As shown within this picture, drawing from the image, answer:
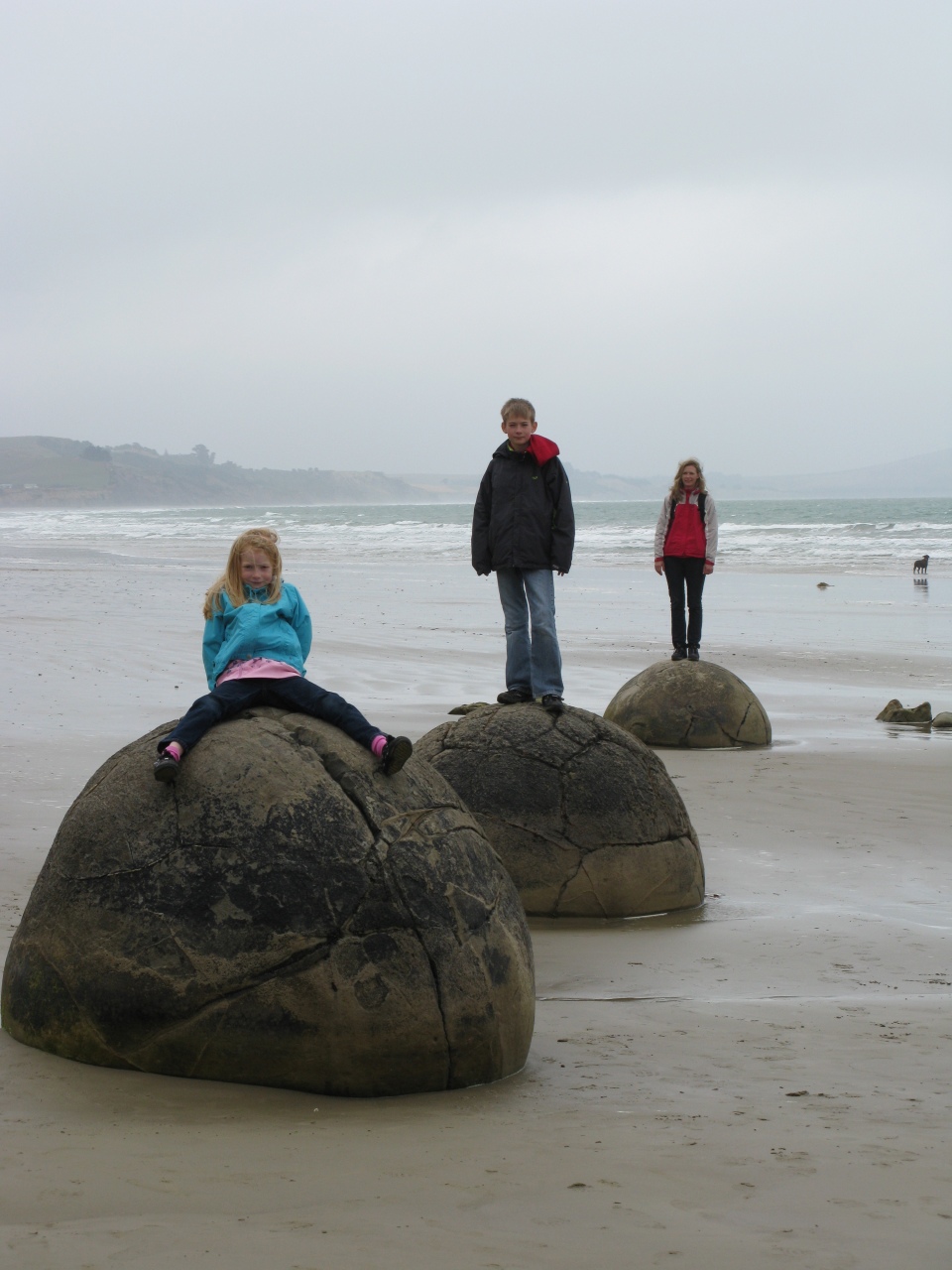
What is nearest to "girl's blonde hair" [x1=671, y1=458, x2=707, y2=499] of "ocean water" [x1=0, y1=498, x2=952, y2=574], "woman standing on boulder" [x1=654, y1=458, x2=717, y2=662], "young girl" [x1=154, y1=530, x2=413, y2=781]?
"woman standing on boulder" [x1=654, y1=458, x2=717, y2=662]

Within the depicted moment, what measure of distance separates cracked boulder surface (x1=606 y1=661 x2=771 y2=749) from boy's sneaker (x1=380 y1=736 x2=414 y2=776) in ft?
20.7

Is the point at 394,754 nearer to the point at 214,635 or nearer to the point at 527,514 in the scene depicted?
the point at 214,635

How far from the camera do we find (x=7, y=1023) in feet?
14.1

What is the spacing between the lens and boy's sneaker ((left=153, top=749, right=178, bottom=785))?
161 inches

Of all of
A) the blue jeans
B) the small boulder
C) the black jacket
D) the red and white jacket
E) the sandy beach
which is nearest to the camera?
the sandy beach

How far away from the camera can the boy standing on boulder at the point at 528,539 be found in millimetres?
7969

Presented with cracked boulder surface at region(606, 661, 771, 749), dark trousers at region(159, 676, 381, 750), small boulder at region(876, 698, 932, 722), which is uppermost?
dark trousers at region(159, 676, 381, 750)

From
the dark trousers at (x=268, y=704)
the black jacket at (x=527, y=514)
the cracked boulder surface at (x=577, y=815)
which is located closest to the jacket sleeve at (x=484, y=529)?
the black jacket at (x=527, y=514)

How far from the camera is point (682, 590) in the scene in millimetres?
12250

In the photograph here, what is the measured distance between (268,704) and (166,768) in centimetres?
56

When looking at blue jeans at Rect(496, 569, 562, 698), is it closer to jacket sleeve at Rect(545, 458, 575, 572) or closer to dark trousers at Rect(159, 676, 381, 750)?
jacket sleeve at Rect(545, 458, 575, 572)

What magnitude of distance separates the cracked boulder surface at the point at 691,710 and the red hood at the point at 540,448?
301 centimetres

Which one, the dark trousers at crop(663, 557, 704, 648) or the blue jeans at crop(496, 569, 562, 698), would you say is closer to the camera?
the blue jeans at crop(496, 569, 562, 698)

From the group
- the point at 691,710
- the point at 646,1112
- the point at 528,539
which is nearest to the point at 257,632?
the point at 646,1112
